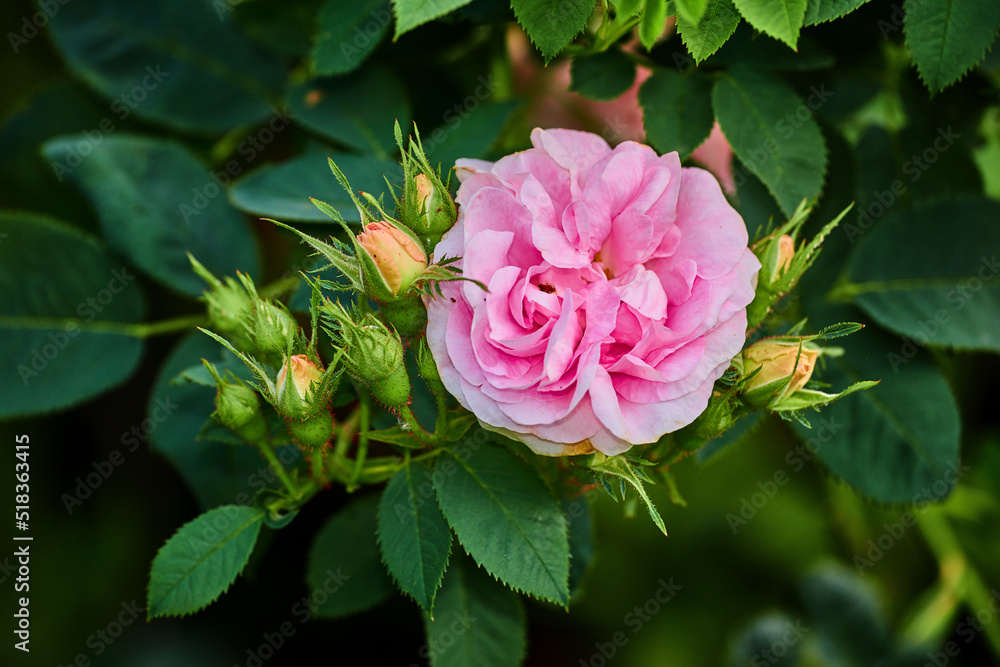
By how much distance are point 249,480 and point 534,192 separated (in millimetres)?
617

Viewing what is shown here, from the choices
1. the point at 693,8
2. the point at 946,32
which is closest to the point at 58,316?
the point at 693,8

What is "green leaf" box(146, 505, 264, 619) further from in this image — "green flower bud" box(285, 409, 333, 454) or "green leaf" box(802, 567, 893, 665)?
"green leaf" box(802, 567, 893, 665)

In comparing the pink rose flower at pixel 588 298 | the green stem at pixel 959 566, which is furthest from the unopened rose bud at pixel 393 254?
the green stem at pixel 959 566

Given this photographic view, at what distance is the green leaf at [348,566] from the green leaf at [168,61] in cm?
72

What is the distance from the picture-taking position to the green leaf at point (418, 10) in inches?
29.0

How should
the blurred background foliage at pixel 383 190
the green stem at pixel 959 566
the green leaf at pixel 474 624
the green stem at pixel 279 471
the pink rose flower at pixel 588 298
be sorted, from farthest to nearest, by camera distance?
the green stem at pixel 959 566
the blurred background foliage at pixel 383 190
the green leaf at pixel 474 624
the green stem at pixel 279 471
the pink rose flower at pixel 588 298

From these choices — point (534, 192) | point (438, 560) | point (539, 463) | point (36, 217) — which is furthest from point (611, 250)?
point (36, 217)

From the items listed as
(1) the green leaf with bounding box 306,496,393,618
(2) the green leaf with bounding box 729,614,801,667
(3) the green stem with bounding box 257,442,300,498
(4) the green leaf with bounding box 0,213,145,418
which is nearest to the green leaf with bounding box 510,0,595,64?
(3) the green stem with bounding box 257,442,300,498

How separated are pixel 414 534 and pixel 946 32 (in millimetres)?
800

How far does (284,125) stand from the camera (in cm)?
138

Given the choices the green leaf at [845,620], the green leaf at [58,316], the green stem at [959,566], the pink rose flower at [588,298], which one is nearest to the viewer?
the pink rose flower at [588,298]

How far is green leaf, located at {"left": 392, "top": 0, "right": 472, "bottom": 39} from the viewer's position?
74cm

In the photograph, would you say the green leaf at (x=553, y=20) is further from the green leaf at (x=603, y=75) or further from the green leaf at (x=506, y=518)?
the green leaf at (x=506, y=518)

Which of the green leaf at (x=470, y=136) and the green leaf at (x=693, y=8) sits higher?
the green leaf at (x=693, y=8)
